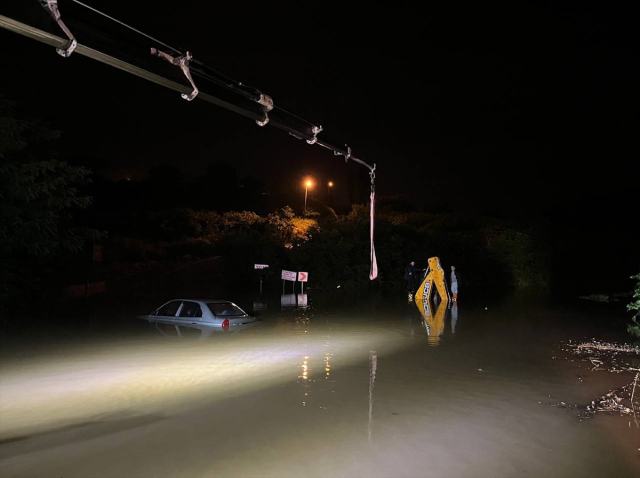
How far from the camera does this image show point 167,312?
1806 centimetres

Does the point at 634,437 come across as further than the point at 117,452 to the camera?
Yes

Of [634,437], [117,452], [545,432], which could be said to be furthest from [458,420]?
[117,452]

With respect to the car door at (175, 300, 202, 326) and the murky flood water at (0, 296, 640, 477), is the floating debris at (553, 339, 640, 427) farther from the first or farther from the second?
the car door at (175, 300, 202, 326)

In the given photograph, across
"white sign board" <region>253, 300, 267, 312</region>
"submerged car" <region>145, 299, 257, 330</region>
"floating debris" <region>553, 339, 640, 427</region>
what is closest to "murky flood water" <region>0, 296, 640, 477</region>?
"floating debris" <region>553, 339, 640, 427</region>

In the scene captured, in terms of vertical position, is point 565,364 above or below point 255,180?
below

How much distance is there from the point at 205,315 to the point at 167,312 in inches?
81.6

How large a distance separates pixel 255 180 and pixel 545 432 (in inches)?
2771

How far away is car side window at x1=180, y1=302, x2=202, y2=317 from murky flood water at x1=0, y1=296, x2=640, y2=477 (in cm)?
153

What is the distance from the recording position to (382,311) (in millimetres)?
22484

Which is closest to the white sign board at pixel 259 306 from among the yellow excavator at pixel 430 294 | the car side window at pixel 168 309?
the car side window at pixel 168 309

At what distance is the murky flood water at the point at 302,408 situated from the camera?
19.9ft

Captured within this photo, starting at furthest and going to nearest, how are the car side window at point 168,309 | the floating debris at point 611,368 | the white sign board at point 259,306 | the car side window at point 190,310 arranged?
the white sign board at point 259,306 < the car side window at point 168,309 < the car side window at point 190,310 < the floating debris at point 611,368

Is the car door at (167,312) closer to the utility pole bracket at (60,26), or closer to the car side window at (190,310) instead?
the car side window at (190,310)

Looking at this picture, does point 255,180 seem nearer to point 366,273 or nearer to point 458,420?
point 366,273
